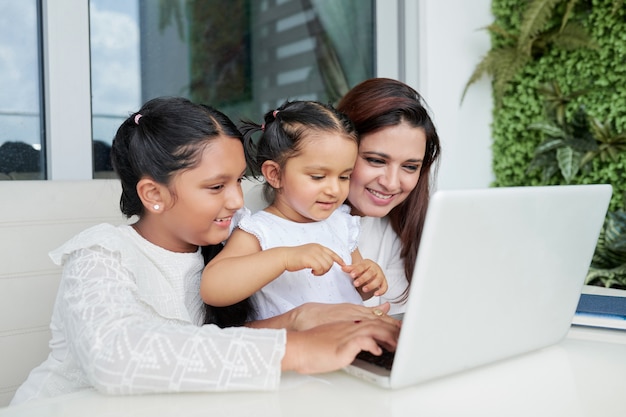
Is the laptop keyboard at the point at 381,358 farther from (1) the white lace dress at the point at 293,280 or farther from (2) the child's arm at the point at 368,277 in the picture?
(1) the white lace dress at the point at 293,280

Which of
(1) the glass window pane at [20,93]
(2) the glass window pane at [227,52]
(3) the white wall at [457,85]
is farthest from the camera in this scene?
(3) the white wall at [457,85]

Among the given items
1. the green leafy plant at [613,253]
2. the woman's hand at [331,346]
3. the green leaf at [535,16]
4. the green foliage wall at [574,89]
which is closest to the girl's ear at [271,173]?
the woman's hand at [331,346]

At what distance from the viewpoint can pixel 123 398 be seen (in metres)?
0.81

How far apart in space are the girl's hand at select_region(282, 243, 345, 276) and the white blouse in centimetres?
60

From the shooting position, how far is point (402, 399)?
800mm

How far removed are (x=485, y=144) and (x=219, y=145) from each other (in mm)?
2714

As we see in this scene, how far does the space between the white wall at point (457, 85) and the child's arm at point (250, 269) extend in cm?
241

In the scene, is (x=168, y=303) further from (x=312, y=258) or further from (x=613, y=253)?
(x=613, y=253)

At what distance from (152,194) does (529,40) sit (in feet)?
8.87

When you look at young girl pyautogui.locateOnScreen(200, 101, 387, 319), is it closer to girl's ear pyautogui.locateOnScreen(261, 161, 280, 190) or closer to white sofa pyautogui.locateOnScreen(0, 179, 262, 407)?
girl's ear pyautogui.locateOnScreen(261, 161, 280, 190)

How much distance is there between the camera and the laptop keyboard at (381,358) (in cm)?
87

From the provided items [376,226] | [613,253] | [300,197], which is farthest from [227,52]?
[613,253]

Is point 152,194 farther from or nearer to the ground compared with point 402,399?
farther from the ground

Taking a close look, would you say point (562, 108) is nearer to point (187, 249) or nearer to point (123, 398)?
point (187, 249)
